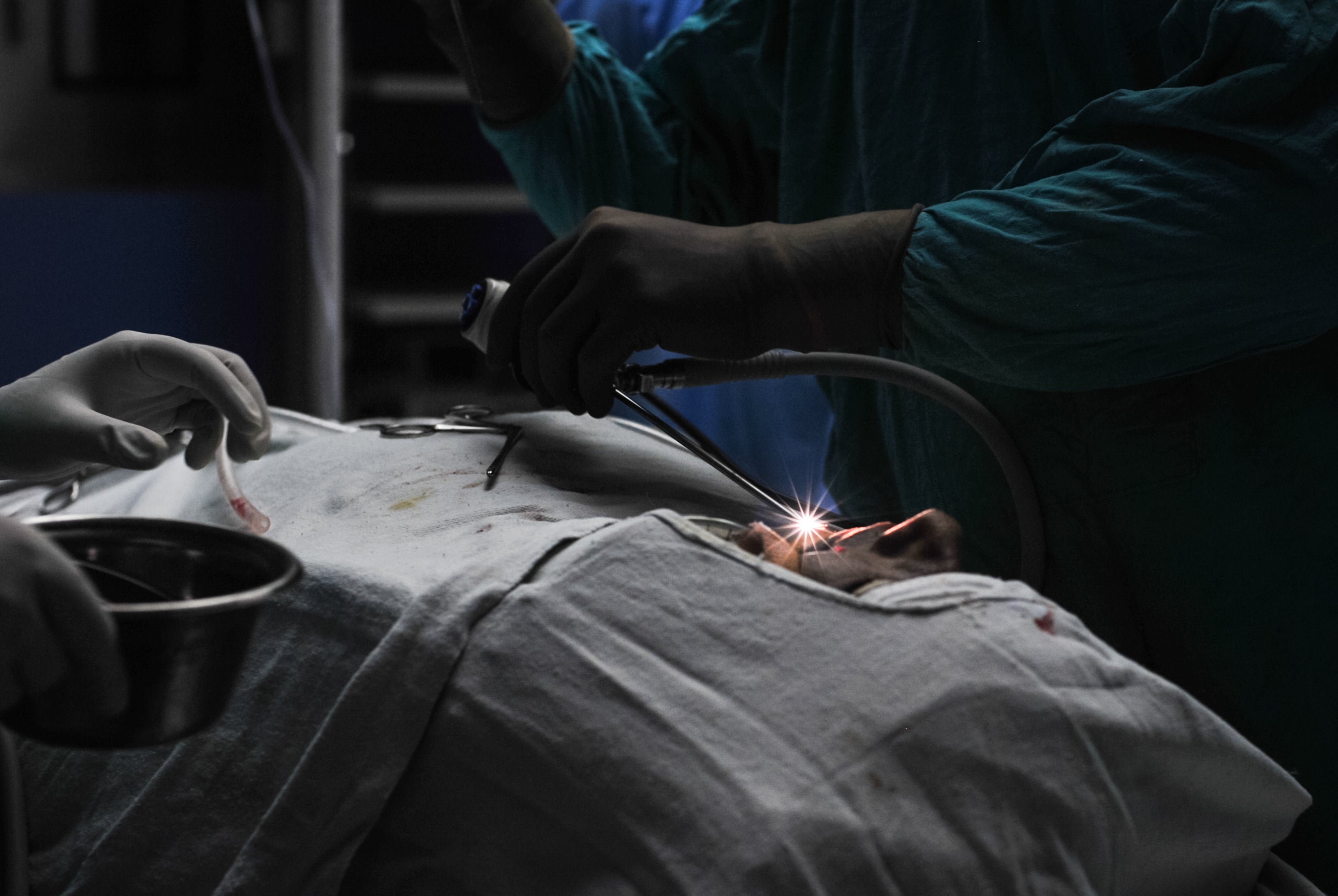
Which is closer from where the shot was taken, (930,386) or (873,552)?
(873,552)

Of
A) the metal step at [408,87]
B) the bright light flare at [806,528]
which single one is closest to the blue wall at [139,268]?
the metal step at [408,87]

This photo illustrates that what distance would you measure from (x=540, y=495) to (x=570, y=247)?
0.21m

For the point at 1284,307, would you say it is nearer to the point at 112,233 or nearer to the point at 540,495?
the point at 540,495

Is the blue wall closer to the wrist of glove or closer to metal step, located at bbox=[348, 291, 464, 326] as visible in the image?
metal step, located at bbox=[348, 291, 464, 326]

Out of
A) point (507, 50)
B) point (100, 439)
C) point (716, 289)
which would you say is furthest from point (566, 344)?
point (507, 50)

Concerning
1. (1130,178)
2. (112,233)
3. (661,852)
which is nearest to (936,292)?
(1130,178)

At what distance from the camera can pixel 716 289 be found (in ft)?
3.07

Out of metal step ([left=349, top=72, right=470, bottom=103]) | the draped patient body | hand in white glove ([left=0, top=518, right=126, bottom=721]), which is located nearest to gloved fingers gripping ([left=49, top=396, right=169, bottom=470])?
the draped patient body

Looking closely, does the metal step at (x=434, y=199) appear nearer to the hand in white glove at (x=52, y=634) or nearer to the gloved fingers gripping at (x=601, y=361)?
the gloved fingers gripping at (x=601, y=361)

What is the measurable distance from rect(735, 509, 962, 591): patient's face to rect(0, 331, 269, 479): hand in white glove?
39 centimetres

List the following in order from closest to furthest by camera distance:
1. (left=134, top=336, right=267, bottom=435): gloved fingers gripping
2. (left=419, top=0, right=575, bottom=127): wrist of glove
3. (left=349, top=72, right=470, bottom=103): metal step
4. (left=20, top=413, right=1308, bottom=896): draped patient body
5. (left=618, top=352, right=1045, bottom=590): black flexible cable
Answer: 1. (left=20, top=413, right=1308, bottom=896): draped patient body
2. (left=134, top=336, right=267, bottom=435): gloved fingers gripping
3. (left=618, top=352, right=1045, bottom=590): black flexible cable
4. (left=419, top=0, right=575, bottom=127): wrist of glove
5. (left=349, top=72, right=470, bottom=103): metal step

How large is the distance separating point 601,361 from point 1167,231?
0.43 m

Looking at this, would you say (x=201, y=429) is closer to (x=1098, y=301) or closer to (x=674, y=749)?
(x=674, y=749)

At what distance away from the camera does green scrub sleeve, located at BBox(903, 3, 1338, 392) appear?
2.58 feet
